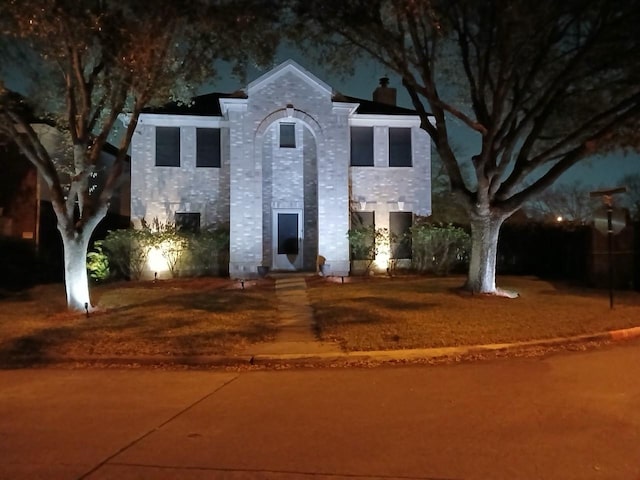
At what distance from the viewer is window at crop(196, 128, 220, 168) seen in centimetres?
2186

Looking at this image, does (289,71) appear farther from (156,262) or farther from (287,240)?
(156,262)

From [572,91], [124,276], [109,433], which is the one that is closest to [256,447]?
[109,433]

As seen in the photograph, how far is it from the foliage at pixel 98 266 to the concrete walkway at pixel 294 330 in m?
5.94

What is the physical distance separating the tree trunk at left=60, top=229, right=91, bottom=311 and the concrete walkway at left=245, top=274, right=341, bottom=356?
416cm

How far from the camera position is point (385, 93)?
2648 cm

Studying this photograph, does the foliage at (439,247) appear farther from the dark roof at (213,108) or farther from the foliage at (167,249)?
the foliage at (167,249)

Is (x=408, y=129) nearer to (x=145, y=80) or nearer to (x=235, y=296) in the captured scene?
(x=235, y=296)

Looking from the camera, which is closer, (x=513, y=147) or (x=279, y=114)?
(x=513, y=147)

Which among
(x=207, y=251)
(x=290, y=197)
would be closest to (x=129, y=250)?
(x=207, y=251)

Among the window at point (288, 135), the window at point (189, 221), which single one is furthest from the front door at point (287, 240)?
→ the window at point (189, 221)

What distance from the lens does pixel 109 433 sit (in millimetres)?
6066

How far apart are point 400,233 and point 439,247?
1.79m

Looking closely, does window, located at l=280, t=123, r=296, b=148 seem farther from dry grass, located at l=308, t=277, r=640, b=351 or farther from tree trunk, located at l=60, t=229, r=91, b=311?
tree trunk, located at l=60, t=229, r=91, b=311

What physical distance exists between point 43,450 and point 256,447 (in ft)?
6.02
